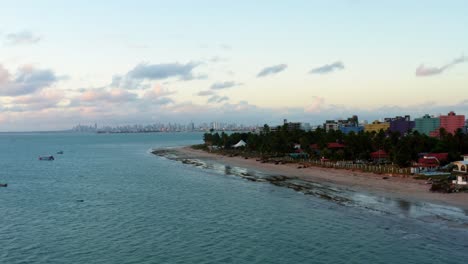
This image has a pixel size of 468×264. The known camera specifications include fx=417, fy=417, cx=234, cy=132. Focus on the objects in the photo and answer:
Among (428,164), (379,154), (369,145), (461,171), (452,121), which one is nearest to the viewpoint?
(461,171)

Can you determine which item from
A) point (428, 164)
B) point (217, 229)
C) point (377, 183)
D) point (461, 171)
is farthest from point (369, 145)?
point (217, 229)

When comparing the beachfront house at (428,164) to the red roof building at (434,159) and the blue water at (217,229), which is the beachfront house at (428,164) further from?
the blue water at (217,229)

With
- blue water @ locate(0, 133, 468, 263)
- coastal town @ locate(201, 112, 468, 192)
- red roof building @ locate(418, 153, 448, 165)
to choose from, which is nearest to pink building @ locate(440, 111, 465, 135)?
coastal town @ locate(201, 112, 468, 192)

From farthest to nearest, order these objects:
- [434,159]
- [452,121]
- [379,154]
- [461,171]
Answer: [452,121], [379,154], [434,159], [461,171]

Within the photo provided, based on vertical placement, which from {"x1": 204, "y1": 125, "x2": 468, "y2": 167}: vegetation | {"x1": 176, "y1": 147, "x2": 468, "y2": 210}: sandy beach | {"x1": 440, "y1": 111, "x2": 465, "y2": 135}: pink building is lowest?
{"x1": 176, "y1": 147, "x2": 468, "y2": 210}: sandy beach

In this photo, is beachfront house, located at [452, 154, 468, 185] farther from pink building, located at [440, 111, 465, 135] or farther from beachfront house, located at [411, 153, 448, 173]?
pink building, located at [440, 111, 465, 135]

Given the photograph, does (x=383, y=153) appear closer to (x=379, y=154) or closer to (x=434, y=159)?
(x=379, y=154)

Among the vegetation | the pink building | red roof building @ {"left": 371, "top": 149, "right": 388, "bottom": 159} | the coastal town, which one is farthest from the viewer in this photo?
the pink building

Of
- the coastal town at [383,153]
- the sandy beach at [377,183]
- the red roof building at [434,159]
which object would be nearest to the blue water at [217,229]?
the sandy beach at [377,183]
